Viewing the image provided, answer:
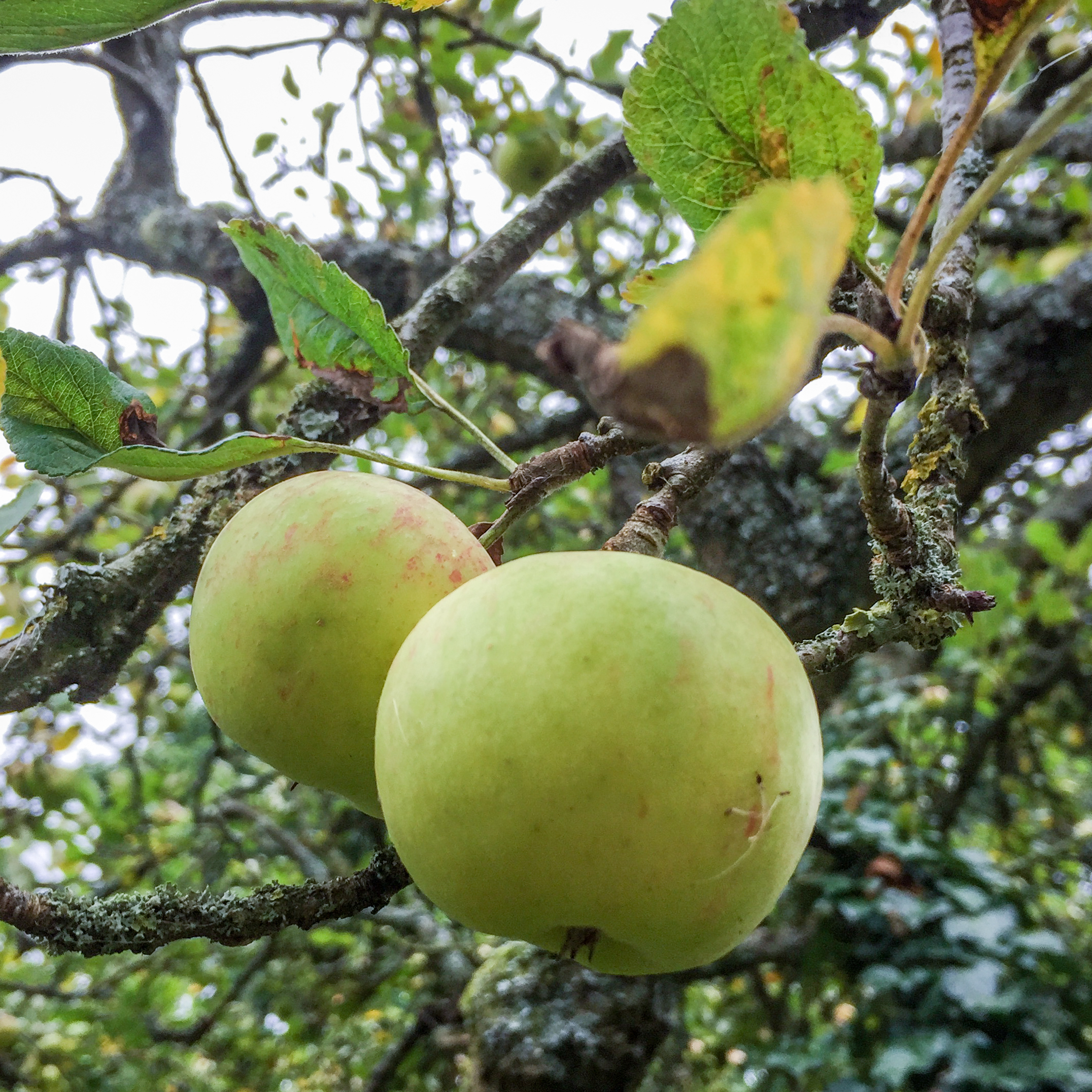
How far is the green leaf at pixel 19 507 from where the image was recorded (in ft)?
2.43

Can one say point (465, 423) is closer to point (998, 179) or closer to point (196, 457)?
point (196, 457)

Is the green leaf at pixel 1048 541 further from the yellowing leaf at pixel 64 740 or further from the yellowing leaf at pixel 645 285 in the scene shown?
the yellowing leaf at pixel 64 740

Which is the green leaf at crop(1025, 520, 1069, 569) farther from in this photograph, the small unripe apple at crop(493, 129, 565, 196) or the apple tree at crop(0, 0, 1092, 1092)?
the small unripe apple at crop(493, 129, 565, 196)

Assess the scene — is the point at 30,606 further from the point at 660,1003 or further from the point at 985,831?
the point at 985,831

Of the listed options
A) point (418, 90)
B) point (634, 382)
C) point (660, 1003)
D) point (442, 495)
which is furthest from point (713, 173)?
point (418, 90)

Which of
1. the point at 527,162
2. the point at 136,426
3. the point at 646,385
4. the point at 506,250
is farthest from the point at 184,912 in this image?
the point at 527,162

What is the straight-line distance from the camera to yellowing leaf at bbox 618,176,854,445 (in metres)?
0.28

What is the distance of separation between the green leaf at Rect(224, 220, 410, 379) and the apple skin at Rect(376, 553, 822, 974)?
13.3 inches

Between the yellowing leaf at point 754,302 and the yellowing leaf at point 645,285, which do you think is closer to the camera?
the yellowing leaf at point 754,302

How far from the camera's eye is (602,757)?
1.61 feet

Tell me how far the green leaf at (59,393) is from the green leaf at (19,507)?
38 millimetres

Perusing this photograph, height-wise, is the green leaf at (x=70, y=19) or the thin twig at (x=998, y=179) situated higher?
the green leaf at (x=70, y=19)

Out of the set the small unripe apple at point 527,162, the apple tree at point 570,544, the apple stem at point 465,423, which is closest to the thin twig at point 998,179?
the apple tree at point 570,544

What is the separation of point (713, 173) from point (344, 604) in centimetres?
44
